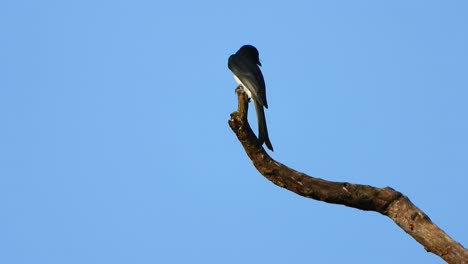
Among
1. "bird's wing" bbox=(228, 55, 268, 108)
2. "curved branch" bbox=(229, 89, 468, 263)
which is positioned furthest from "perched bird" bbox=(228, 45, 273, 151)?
"curved branch" bbox=(229, 89, 468, 263)

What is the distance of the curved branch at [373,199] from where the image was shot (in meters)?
6.07

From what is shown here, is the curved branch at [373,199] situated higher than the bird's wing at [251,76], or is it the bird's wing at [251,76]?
the bird's wing at [251,76]

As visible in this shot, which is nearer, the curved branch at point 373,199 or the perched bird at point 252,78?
the curved branch at point 373,199

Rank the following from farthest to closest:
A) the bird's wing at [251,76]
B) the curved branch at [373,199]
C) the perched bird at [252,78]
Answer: the bird's wing at [251,76] → the perched bird at [252,78] → the curved branch at [373,199]

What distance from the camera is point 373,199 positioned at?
6.46 m

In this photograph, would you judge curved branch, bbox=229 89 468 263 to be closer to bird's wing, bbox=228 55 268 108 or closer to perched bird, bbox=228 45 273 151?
perched bird, bbox=228 45 273 151

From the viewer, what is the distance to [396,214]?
21.0 feet

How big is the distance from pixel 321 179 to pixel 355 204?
0.38m

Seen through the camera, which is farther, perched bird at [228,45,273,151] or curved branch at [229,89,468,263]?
perched bird at [228,45,273,151]

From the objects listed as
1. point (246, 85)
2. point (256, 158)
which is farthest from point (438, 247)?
point (246, 85)

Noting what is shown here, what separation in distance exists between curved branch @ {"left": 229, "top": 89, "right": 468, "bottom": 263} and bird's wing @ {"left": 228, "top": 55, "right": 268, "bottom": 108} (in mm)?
2569

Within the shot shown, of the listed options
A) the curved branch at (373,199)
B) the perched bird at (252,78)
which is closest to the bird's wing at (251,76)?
the perched bird at (252,78)

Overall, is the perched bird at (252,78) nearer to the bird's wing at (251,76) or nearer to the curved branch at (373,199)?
the bird's wing at (251,76)

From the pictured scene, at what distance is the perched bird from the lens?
9.05 m
